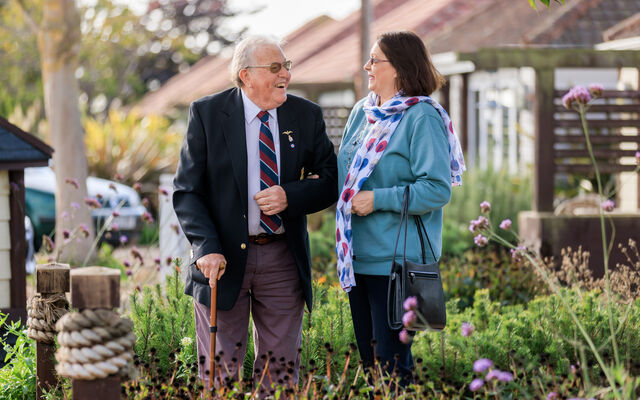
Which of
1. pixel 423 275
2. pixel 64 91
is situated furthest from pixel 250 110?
pixel 64 91

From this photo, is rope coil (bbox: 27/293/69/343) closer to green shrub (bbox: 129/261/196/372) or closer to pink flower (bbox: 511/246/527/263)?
green shrub (bbox: 129/261/196/372)

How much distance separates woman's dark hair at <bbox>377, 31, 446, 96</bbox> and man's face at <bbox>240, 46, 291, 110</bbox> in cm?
40

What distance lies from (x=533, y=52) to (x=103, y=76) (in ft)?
83.2

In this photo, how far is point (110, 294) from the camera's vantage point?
3.16 meters

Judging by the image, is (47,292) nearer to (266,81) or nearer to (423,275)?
(266,81)

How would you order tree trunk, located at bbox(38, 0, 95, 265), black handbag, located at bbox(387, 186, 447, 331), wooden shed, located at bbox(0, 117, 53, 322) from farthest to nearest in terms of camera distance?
tree trunk, located at bbox(38, 0, 95, 265) → wooden shed, located at bbox(0, 117, 53, 322) → black handbag, located at bbox(387, 186, 447, 331)

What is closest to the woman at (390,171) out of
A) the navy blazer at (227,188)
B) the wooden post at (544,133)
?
the navy blazer at (227,188)

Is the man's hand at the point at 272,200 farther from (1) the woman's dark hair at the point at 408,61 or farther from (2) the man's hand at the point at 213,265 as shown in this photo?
(1) the woman's dark hair at the point at 408,61

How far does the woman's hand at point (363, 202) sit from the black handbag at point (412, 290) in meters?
0.13

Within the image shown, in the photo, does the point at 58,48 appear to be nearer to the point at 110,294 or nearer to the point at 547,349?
the point at 547,349

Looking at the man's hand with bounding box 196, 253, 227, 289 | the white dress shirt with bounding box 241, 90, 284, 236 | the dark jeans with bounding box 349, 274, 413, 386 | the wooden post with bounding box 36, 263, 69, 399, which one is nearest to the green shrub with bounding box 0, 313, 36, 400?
the wooden post with bounding box 36, 263, 69, 399

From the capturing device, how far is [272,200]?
3.92 m

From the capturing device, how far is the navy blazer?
13.0 ft

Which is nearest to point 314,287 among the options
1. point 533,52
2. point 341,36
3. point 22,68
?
point 533,52
